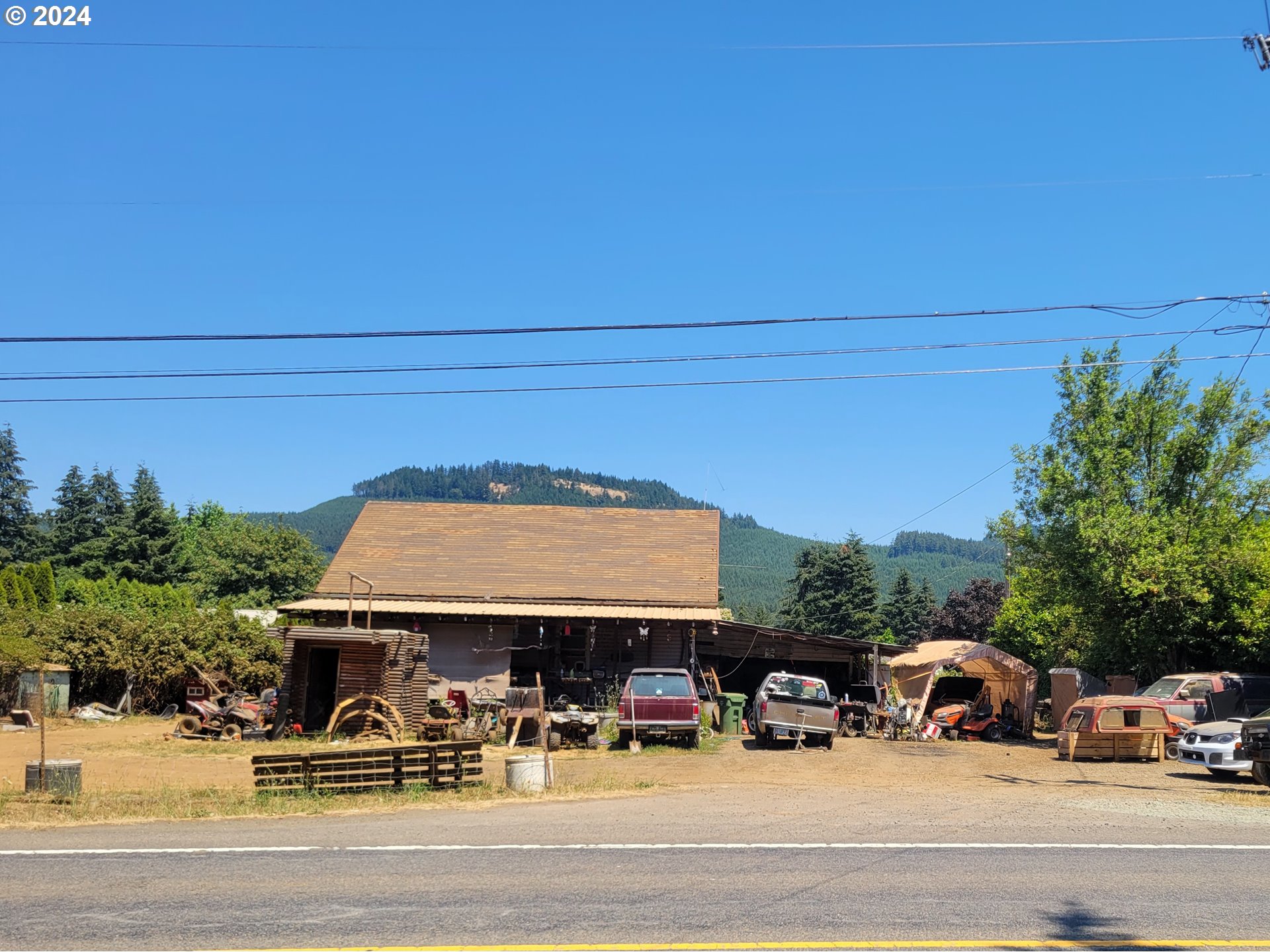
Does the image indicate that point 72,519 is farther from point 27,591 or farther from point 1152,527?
point 1152,527

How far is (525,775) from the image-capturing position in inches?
589

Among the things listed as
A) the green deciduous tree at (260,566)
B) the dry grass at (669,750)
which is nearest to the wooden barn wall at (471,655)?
the dry grass at (669,750)

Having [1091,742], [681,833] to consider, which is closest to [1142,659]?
[1091,742]

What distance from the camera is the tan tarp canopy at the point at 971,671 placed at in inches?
1128

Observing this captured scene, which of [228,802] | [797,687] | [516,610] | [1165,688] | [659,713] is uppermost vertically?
[516,610]

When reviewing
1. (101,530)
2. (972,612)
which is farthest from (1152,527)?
(101,530)

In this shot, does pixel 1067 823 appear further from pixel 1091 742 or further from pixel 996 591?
pixel 996 591

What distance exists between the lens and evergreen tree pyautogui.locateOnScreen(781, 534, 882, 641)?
3246 inches

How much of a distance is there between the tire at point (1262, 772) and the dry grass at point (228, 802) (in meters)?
9.87

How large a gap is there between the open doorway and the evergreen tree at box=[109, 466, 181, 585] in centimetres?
4131

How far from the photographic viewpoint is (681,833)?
37.6 ft

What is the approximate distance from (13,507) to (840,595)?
60427 mm

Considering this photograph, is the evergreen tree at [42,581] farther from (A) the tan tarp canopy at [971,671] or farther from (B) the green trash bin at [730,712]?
(A) the tan tarp canopy at [971,671]

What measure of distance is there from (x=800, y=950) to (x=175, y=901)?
4.82 m
